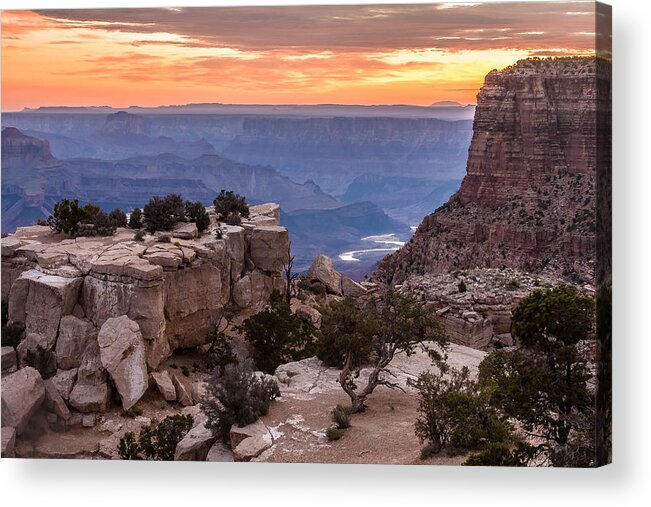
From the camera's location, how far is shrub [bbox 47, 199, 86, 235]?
49.2ft

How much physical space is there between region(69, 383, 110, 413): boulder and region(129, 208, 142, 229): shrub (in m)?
3.20

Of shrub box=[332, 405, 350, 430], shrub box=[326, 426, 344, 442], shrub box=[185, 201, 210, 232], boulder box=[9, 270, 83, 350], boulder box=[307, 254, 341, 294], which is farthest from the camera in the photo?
boulder box=[307, 254, 341, 294]

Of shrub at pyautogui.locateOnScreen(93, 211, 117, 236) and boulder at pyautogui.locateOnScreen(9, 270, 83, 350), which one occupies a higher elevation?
shrub at pyautogui.locateOnScreen(93, 211, 117, 236)

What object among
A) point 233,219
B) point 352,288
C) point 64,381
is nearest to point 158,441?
point 64,381

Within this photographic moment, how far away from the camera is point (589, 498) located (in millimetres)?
11367

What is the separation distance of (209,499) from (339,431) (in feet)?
6.39

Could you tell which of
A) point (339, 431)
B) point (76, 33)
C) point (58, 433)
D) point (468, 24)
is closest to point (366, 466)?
point (339, 431)

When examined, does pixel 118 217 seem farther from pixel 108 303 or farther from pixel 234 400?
pixel 234 400

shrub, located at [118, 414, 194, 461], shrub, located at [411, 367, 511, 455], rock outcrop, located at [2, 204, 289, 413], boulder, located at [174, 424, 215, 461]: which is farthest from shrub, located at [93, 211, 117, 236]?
shrub, located at [411, 367, 511, 455]

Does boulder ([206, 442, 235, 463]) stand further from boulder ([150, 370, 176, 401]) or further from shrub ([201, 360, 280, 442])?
boulder ([150, 370, 176, 401])

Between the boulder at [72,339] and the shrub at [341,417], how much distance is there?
423 centimetres

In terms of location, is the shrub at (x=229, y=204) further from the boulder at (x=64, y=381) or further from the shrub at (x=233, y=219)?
the boulder at (x=64, y=381)

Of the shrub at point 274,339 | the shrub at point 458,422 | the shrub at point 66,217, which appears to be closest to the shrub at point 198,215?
the shrub at point 66,217

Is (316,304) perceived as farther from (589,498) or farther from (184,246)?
(589,498)
